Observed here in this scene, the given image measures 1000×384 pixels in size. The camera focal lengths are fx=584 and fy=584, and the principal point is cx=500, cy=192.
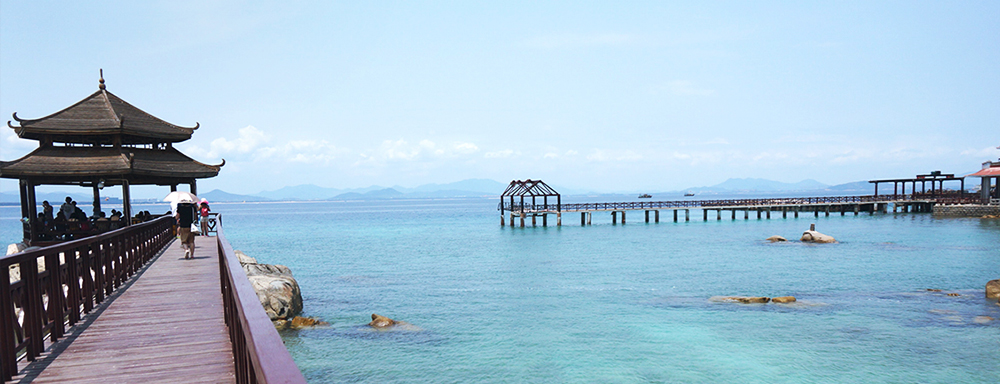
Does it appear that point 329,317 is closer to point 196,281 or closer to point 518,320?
point 518,320

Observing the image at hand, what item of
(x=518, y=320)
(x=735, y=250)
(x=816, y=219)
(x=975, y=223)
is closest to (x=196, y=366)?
(x=518, y=320)

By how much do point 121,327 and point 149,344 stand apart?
1.18 metres

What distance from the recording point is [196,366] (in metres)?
5.82

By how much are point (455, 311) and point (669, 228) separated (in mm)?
42435

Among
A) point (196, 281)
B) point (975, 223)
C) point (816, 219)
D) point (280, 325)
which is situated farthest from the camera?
point (816, 219)

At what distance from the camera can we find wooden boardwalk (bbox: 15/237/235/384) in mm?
5602

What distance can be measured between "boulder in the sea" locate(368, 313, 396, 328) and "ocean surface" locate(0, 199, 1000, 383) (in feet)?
1.98

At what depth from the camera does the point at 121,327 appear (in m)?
7.50

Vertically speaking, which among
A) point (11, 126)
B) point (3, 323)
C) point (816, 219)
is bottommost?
point (816, 219)

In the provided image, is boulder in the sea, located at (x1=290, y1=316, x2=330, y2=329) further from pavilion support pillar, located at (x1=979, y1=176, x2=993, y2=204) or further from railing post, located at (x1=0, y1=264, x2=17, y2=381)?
pavilion support pillar, located at (x1=979, y1=176, x2=993, y2=204)

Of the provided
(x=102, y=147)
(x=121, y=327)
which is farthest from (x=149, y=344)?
(x=102, y=147)

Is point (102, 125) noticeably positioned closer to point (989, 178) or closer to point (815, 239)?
point (815, 239)

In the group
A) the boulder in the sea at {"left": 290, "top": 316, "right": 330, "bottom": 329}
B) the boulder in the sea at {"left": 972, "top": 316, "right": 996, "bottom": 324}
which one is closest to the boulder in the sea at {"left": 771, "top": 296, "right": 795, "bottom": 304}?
the boulder in the sea at {"left": 972, "top": 316, "right": 996, "bottom": 324}

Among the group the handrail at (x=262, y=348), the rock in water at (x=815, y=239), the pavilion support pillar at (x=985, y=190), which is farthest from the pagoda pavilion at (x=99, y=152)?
the pavilion support pillar at (x=985, y=190)
